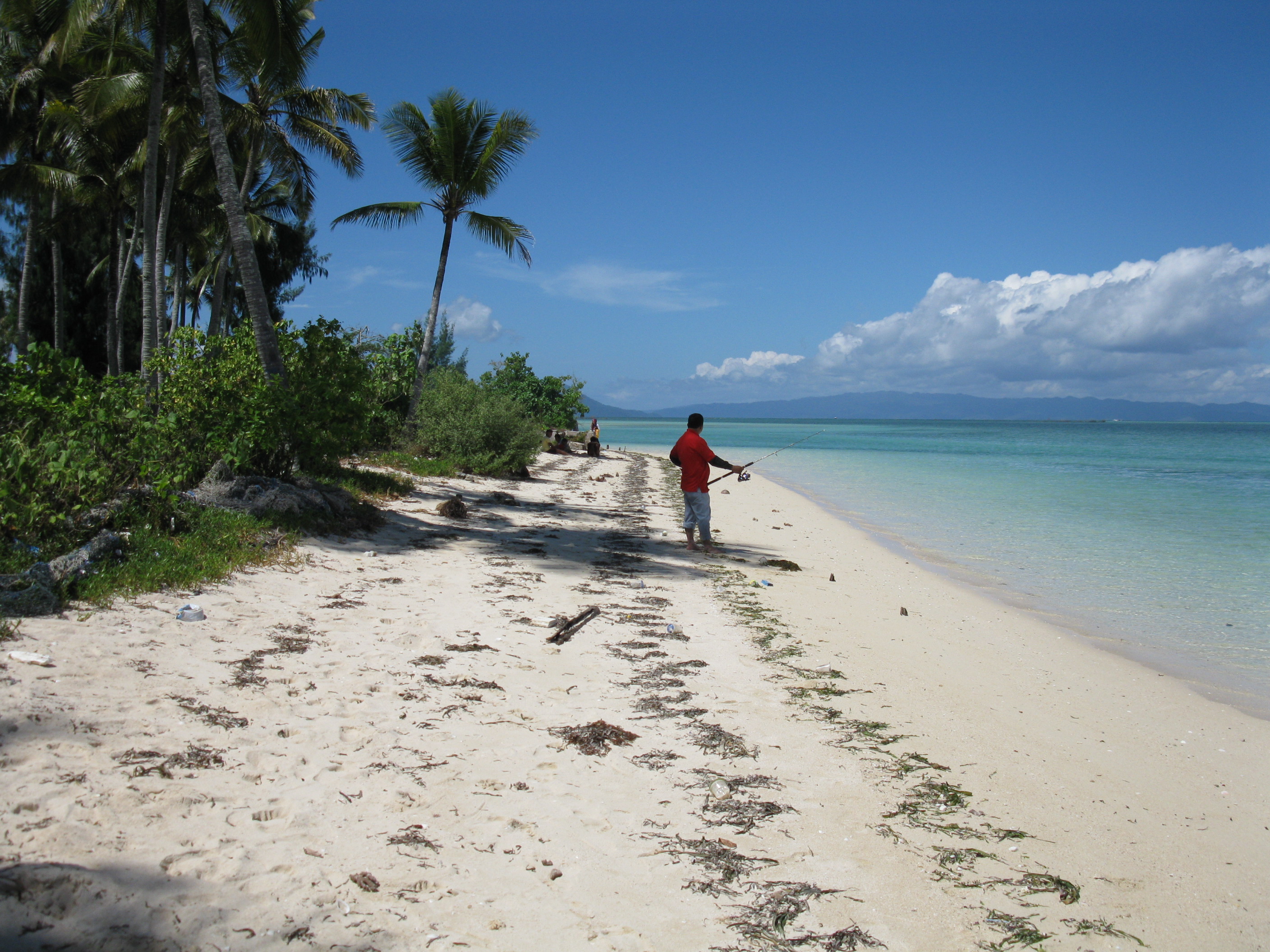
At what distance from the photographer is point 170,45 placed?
1597cm

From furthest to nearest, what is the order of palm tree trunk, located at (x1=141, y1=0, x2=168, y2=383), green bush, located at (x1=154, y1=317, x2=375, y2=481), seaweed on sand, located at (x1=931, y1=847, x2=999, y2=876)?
palm tree trunk, located at (x1=141, y1=0, x2=168, y2=383) < green bush, located at (x1=154, y1=317, x2=375, y2=481) < seaweed on sand, located at (x1=931, y1=847, x2=999, y2=876)

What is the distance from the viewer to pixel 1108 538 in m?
14.1

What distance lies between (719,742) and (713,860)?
1.14 meters

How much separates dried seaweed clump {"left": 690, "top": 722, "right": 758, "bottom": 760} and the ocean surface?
14.1 ft

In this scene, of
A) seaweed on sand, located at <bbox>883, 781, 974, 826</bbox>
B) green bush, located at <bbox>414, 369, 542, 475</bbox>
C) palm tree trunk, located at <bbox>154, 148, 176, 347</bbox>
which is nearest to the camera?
seaweed on sand, located at <bbox>883, 781, 974, 826</bbox>

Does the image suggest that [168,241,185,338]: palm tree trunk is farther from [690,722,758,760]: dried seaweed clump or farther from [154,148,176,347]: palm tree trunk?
[690,722,758,760]: dried seaweed clump

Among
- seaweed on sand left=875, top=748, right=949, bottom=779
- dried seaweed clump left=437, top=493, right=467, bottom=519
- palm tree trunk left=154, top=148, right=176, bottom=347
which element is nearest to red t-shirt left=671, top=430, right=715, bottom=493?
dried seaweed clump left=437, top=493, right=467, bottom=519

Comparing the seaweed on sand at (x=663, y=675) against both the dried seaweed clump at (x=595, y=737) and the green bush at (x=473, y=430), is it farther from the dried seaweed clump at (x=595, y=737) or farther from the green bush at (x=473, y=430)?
the green bush at (x=473, y=430)

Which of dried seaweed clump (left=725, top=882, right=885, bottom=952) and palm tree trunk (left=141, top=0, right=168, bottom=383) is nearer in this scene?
dried seaweed clump (left=725, top=882, right=885, bottom=952)

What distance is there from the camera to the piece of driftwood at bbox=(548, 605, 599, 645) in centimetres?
584

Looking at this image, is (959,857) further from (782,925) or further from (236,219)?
(236,219)

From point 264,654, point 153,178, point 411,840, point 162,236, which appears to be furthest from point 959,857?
point 162,236

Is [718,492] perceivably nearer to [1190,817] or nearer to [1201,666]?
[1201,666]

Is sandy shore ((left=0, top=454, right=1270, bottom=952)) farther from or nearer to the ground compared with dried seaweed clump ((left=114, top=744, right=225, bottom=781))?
nearer to the ground
